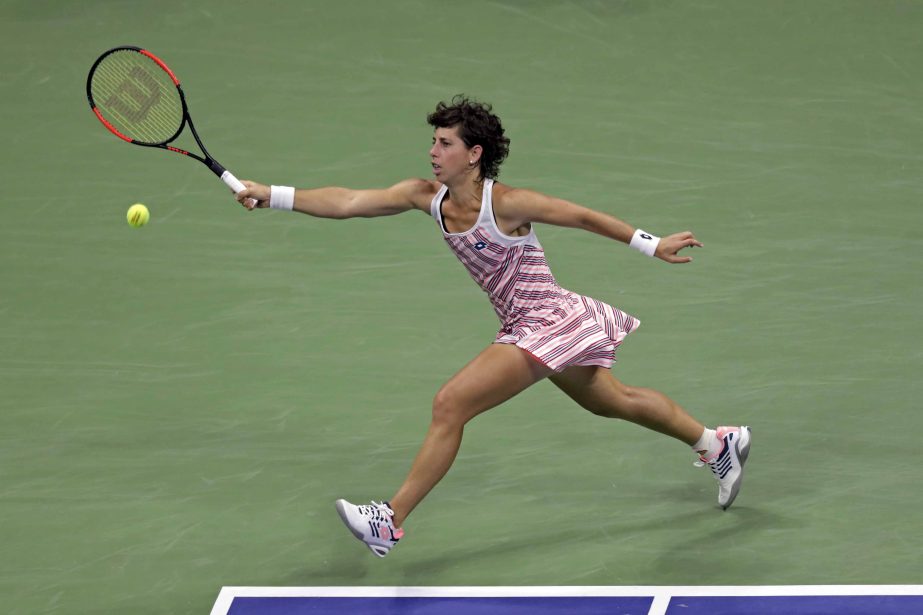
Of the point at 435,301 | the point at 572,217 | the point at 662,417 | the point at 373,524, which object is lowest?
the point at 373,524

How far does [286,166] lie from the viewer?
34.1ft

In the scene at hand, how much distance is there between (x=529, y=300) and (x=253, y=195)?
1.25m

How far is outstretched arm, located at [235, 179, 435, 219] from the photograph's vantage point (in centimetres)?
661

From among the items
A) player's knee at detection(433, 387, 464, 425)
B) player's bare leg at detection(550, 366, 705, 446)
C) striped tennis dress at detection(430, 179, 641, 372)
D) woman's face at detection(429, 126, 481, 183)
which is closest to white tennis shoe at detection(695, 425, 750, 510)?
player's bare leg at detection(550, 366, 705, 446)

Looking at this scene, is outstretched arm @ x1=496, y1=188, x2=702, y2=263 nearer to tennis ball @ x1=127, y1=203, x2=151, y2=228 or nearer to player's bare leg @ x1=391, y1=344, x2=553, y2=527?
player's bare leg @ x1=391, y1=344, x2=553, y2=527

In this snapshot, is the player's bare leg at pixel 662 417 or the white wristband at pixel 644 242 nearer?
the white wristband at pixel 644 242

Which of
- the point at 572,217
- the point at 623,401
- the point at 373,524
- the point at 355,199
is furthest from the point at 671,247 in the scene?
the point at 373,524

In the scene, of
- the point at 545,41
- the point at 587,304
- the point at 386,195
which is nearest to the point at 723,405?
the point at 587,304

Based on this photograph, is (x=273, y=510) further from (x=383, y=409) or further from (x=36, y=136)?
(x=36, y=136)

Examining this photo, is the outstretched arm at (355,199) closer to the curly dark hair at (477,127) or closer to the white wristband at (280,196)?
the white wristband at (280,196)

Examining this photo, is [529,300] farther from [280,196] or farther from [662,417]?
[280,196]

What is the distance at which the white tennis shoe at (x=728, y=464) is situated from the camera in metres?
6.80

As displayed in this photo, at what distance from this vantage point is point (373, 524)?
6.20 metres

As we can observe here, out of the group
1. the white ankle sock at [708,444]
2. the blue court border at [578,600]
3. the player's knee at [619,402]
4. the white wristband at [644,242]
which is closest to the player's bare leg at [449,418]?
the blue court border at [578,600]
